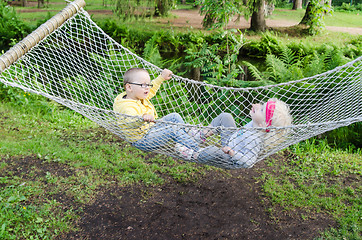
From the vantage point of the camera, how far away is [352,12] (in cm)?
1030

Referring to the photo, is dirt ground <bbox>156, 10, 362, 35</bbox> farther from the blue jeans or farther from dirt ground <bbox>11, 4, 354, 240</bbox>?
the blue jeans

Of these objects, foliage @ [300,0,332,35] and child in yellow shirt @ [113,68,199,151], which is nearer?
child in yellow shirt @ [113,68,199,151]

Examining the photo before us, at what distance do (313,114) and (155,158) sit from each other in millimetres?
1185

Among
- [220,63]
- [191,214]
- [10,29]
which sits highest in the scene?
[220,63]

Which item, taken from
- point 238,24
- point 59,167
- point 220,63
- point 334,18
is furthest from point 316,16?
point 59,167

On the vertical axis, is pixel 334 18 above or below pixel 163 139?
above

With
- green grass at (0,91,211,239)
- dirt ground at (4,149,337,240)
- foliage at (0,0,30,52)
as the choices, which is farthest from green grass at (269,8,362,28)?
dirt ground at (4,149,337,240)

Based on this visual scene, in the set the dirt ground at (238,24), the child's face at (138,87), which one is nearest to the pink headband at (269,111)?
the child's face at (138,87)

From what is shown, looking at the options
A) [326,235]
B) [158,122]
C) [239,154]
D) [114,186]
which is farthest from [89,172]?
[326,235]

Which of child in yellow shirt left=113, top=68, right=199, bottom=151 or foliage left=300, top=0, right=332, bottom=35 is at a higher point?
foliage left=300, top=0, right=332, bottom=35

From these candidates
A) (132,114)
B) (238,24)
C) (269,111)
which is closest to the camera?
(269,111)

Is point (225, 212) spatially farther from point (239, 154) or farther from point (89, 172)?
point (89, 172)

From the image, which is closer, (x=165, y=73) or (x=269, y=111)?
(x=269, y=111)

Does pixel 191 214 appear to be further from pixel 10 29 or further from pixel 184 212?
pixel 10 29
